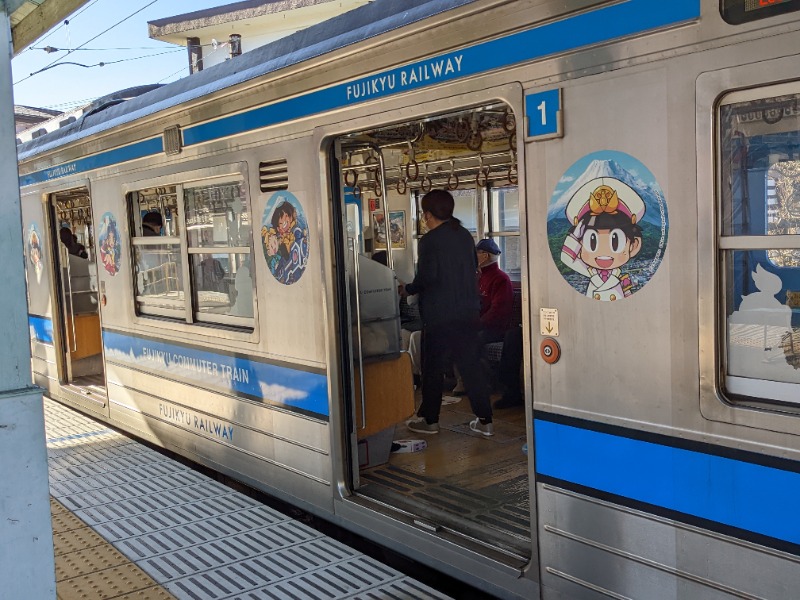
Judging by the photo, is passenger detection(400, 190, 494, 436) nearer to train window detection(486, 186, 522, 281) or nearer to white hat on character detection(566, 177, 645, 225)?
white hat on character detection(566, 177, 645, 225)

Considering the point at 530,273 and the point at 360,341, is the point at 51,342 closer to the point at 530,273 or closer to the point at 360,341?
the point at 360,341

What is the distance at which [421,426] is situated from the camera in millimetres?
5539

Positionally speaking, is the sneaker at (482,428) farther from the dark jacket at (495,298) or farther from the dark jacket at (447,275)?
the dark jacket at (495,298)

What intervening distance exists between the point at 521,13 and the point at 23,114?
21.7m

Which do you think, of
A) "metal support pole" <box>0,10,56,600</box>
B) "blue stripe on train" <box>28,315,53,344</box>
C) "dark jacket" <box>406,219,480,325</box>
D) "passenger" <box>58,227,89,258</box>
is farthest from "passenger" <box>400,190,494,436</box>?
"passenger" <box>58,227,89,258</box>

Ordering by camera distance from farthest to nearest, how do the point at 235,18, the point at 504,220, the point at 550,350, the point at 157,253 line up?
the point at 235,18, the point at 504,220, the point at 157,253, the point at 550,350

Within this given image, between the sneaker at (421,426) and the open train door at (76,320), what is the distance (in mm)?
3163

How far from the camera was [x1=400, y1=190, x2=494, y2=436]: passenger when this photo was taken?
5160 mm

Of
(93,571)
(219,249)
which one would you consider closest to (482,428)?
(219,249)

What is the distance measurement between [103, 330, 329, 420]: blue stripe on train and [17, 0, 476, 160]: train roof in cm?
162

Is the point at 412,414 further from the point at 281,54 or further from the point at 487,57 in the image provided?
the point at 487,57

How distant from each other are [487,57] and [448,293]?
2260 mm

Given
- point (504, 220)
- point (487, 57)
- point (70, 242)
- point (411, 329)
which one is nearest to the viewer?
point (487, 57)

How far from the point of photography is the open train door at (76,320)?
7.84 m
